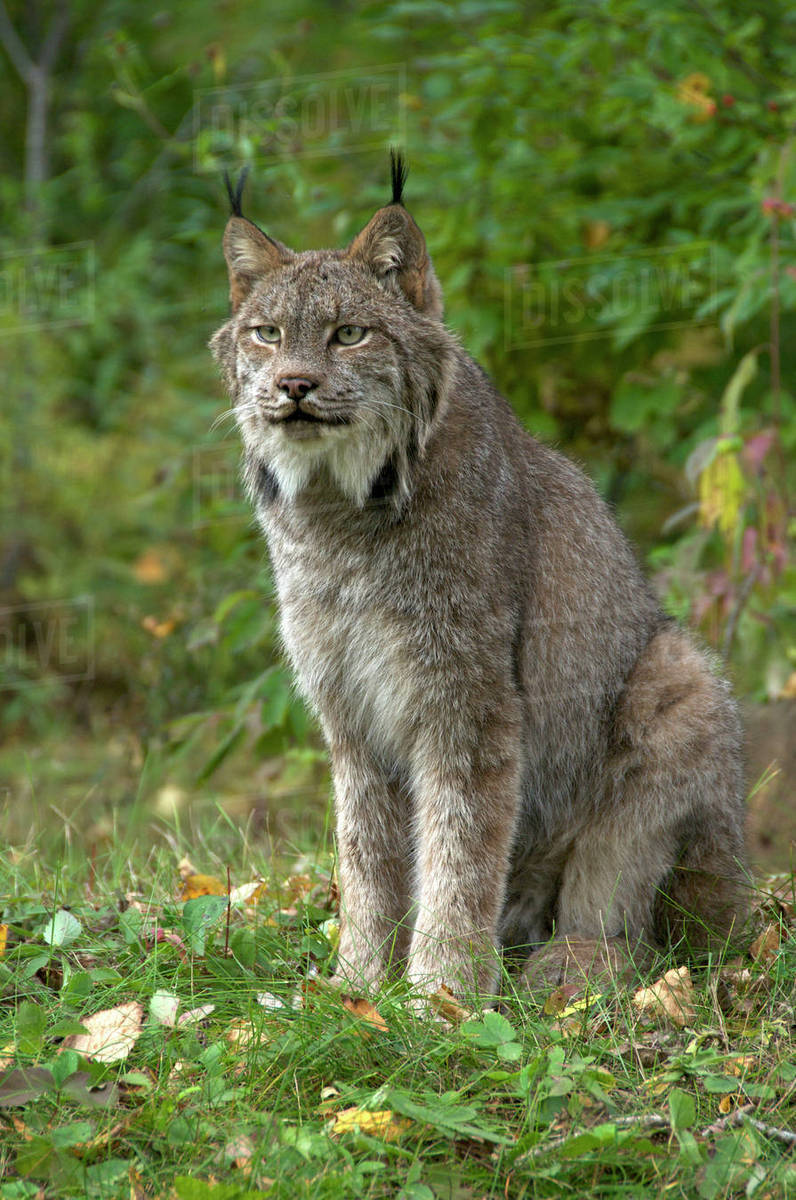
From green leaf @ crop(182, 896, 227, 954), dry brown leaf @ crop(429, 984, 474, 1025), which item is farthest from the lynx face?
dry brown leaf @ crop(429, 984, 474, 1025)

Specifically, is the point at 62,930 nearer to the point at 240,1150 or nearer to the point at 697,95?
the point at 240,1150

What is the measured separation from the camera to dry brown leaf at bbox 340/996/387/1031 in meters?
3.21

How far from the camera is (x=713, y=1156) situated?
2.82 metres

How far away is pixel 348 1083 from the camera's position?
3.05 m

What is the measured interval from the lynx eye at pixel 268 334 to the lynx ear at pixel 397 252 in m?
0.33

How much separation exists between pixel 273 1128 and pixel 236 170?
536cm

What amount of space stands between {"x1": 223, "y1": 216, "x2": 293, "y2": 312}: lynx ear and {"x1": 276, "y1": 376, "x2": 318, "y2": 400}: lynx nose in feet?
1.85

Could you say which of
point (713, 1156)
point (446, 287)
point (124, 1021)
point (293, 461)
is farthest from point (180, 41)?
point (713, 1156)

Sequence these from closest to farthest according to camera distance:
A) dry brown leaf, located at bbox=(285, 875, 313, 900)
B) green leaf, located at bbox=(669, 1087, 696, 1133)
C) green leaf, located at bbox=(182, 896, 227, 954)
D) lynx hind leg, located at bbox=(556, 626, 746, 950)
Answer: green leaf, located at bbox=(669, 1087, 696, 1133)
green leaf, located at bbox=(182, 896, 227, 954)
lynx hind leg, located at bbox=(556, 626, 746, 950)
dry brown leaf, located at bbox=(285, 875, 313, 900)

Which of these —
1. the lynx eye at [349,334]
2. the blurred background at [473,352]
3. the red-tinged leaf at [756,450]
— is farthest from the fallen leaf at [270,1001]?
the red-tinged leaf at [756,450]

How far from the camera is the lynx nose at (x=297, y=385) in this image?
368 cm

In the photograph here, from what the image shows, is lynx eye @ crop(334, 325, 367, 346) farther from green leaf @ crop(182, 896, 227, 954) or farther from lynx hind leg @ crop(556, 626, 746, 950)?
green leaf @ crop(182, 896, 227, 954)

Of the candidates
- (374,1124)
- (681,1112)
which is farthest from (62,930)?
(681,1112)

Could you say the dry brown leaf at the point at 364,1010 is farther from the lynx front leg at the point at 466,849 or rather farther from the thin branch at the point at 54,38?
the thin branch at the point at 54,38
